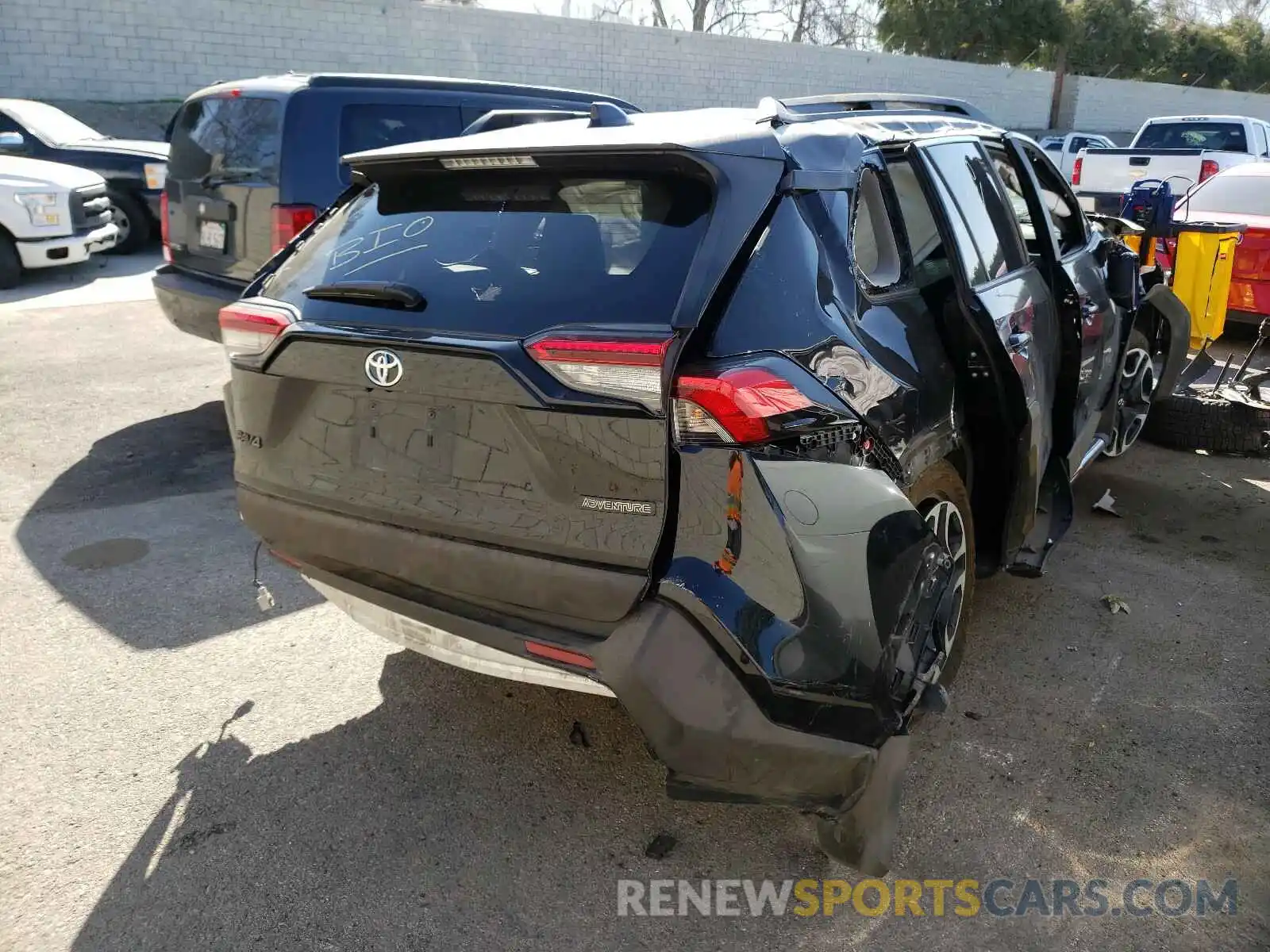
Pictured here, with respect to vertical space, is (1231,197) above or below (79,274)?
above

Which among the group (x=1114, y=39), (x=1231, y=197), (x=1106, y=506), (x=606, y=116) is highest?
(x=1114, y=39)

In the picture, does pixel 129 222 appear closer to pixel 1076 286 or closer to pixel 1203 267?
pixel 1203 267

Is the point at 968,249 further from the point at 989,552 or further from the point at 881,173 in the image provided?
the point at 989,552

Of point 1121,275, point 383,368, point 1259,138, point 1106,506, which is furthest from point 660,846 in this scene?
point 1259,138

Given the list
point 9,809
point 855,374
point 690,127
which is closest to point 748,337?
point 855,374

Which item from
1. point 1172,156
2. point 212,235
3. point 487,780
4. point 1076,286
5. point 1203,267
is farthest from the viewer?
point 1172,156

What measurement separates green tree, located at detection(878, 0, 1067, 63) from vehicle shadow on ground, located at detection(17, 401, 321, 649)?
38.6 meters

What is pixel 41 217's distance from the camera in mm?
10180

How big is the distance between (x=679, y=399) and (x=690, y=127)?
81 cm

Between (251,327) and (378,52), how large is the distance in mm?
20147

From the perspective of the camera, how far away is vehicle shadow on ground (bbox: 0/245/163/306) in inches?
405

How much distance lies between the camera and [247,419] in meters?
2.99

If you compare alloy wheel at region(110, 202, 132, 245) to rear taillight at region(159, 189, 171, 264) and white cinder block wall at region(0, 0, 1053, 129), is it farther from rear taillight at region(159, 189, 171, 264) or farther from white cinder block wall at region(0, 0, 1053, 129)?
white cinder block wall at region(0, 0, 1053, 129)

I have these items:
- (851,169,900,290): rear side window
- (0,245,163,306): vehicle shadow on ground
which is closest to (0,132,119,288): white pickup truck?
(0,245,163,306): vehicle shadow on ground
